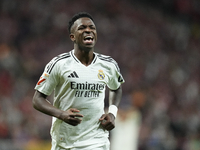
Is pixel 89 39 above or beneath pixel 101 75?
above

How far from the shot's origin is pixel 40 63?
11.6 meters

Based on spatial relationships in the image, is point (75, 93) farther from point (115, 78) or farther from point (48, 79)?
point (115, 78)

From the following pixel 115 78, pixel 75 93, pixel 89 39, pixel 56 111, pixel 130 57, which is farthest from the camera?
pixel 130 57

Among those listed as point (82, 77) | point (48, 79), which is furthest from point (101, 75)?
point (48, 79)

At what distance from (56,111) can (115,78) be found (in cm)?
80

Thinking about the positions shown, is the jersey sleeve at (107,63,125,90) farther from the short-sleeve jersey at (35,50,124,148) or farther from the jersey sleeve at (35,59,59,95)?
the jersey sleeve at (35,59,59,95)

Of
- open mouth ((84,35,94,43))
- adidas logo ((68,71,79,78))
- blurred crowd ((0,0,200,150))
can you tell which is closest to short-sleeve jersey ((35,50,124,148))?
adidas logo ((68,71,79,78))

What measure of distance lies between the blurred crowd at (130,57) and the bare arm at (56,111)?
4.07 meters

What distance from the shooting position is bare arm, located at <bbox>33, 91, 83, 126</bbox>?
3248 mm

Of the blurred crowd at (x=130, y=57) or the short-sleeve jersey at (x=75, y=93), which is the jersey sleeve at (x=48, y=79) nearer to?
the short-sleeve jersey at (x=75, y=93)

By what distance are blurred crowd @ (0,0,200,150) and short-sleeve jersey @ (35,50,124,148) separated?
3.89 meters

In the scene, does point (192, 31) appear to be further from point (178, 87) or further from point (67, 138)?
point (67, 138)

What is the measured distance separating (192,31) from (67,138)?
13.5m

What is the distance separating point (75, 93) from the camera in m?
3.47
